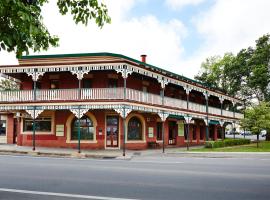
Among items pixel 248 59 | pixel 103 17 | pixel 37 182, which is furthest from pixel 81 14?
pixel 248 59

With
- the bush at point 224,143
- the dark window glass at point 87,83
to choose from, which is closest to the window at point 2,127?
the dark window glass at point 87,83

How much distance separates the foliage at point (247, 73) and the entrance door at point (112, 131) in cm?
2551

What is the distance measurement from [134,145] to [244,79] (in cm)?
2708

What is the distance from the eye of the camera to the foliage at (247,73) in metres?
48.3

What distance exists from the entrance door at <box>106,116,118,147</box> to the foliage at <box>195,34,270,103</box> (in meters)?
25.5

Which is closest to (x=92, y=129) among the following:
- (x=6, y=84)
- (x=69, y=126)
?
(x=69, y=126)

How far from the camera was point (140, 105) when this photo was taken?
90.6 ft

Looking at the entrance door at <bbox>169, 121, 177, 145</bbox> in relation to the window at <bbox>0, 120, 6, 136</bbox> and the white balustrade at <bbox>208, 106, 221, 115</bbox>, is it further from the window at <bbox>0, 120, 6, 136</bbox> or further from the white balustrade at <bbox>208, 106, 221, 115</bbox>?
the window at <bbox>0, 120, 6, 136</bbox>

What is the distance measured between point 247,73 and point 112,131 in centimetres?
2803

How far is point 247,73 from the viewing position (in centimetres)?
5072

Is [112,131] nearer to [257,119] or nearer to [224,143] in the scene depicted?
[224,143]

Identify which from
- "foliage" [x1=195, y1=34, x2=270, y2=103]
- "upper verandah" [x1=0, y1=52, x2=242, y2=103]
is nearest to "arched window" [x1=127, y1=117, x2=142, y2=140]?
"upper verandah" [x1=0, y1=52, x2=242, y2=103]

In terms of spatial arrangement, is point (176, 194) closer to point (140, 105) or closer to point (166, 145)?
point (140, 105)

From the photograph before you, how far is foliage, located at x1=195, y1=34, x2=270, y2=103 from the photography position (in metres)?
48.3
